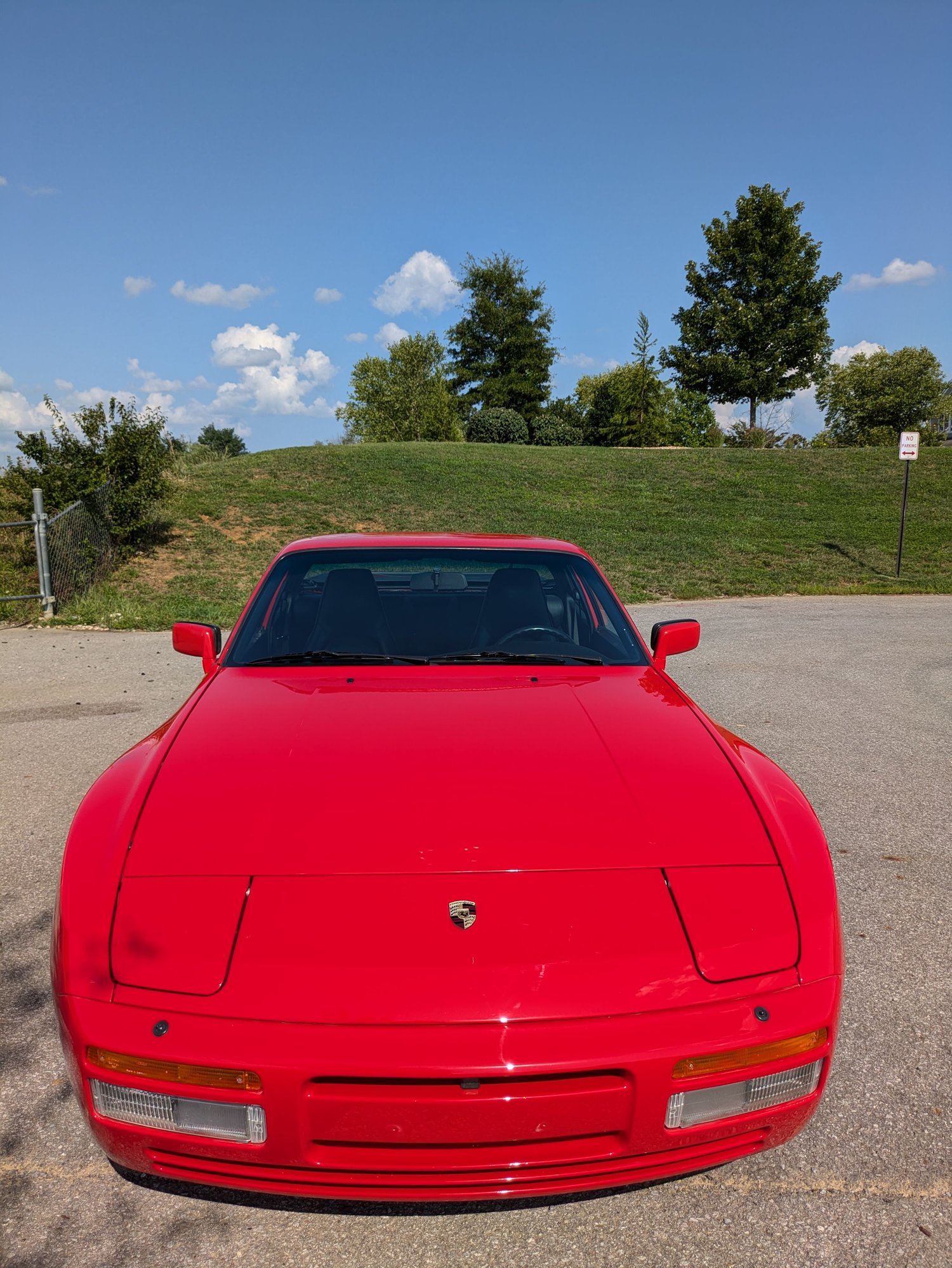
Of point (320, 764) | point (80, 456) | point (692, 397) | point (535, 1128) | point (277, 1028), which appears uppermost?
point (692, 397)

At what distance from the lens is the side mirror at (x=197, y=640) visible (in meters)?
3.41

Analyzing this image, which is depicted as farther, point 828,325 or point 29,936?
point 828,325

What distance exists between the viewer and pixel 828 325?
116ft

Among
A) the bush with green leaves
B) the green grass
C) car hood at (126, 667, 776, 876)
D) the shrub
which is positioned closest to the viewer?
car hood at (126, 667, 776, 876)

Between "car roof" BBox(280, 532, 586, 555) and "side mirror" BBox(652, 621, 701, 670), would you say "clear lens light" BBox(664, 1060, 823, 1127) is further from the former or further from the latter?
"car roof" BBox(280, 532, 586, 555)

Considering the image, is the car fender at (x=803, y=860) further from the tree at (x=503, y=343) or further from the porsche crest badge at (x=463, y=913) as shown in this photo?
the tree at (x=503, y=343)

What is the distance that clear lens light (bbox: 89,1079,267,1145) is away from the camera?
5.17 feet

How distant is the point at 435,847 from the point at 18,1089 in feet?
4.54

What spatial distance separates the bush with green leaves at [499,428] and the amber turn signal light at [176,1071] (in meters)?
33.7

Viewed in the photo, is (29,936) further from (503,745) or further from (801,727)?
(801,727)

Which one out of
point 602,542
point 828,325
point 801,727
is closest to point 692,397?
point 828,325

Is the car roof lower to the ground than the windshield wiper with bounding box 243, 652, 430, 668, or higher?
higher

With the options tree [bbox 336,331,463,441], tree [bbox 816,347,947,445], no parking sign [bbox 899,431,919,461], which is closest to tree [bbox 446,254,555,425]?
tree [bbox 336,331,463,441]

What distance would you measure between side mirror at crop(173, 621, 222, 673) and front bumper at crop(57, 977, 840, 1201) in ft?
6.17
